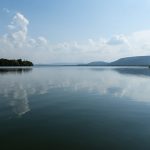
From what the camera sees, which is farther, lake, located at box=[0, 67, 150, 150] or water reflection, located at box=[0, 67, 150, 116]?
water reflection, located at box=[0, 67, 150, 116]

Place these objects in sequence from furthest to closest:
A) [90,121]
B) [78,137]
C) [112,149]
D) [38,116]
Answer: [38,116]
[90,121]
[78,137]
[112,149]

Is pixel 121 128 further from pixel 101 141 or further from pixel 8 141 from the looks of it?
pixel 8 141

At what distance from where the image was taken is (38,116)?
50.5 ft

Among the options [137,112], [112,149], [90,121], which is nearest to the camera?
[112,149]

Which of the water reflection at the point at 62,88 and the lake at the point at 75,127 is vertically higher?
the lake at the point at 75,127

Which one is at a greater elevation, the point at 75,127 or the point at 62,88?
the point at 75,127

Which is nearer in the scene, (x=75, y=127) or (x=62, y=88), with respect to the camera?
(x=75, y=127)

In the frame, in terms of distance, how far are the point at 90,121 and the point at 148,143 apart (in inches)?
190

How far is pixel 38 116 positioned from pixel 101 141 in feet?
21.2

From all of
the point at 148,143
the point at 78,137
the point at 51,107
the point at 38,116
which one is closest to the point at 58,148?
the point at 78,137

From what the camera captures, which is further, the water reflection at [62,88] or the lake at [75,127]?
the water reflection at [62,88]

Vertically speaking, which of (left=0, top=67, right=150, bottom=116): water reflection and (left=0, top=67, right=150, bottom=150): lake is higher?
(left=0, top=67, right=150, bottom=150): lake

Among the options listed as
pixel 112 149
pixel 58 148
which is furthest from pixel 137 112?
pixel 58 148

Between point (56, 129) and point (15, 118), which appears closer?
point (56, 129)
